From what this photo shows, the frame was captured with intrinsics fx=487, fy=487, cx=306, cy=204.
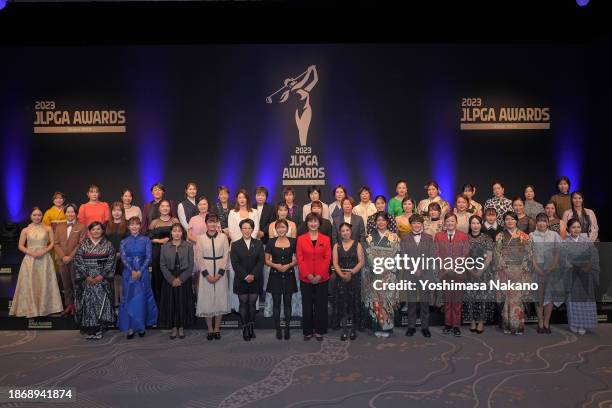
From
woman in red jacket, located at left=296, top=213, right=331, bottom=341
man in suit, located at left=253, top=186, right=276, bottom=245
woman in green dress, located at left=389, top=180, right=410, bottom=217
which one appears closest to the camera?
woman in red jacket, located at left=296, top=213, right=331, bottom=341

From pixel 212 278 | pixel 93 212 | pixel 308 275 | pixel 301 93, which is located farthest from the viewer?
pixel 301 93

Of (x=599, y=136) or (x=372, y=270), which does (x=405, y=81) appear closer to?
(x=599, y=136)

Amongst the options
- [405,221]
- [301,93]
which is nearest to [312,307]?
[405,221]

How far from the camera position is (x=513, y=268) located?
5.32 m

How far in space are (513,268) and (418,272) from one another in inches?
40.7

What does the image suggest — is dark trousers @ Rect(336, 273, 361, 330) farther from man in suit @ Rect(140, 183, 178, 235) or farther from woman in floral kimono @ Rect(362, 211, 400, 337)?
man in suit @ Rect(140, 183, 178, 235)

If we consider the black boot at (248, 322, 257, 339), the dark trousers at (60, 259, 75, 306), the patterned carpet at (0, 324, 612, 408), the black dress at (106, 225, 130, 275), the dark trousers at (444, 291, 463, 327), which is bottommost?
the patterned carpet at (0, 324, 612, 408)

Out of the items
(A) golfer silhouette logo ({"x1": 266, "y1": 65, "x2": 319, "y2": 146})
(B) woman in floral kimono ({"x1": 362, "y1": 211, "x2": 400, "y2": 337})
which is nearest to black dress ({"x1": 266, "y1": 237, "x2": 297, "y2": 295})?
(B) woman in floral kimono ({"x1": 362, "y1": 211, "x2": 400, "y2": 337})

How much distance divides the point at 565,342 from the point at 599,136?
4.17 metres

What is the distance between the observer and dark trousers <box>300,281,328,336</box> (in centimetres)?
519

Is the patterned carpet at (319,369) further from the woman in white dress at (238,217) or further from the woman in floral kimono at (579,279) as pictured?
the woman in white dress at (238,217)

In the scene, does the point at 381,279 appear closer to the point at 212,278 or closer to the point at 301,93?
the point at 212,278

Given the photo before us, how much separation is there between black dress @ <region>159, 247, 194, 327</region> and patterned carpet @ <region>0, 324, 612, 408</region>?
206mm

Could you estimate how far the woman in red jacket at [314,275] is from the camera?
16.9 ft
